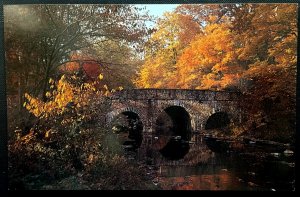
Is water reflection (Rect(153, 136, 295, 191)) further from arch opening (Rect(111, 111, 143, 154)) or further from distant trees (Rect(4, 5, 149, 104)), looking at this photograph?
distant trees (Rect(4, 5, 149, 104))

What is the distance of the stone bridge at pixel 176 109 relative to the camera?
6.21 m

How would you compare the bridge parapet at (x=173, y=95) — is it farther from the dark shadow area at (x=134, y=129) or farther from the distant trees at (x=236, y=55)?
the dark shadow area at (x=134, y=129)

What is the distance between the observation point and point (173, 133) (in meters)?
6.23

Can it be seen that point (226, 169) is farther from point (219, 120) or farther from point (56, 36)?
point (56, 36)

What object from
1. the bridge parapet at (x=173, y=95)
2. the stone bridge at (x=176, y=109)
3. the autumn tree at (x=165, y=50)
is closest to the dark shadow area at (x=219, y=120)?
the stone bridge at (x=176, y=109)

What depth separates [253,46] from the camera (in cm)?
609

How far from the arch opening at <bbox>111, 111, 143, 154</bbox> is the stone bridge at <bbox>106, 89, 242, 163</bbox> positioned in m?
0.02

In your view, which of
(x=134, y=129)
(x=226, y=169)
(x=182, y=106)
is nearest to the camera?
(x=226, y=169)

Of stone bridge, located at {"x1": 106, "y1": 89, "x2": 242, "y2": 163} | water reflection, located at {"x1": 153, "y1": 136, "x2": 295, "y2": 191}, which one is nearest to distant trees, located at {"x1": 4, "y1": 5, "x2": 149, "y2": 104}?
stone bridge, located at {"x1": 106, "y1": 89, "x2": 242, "y2": 163}

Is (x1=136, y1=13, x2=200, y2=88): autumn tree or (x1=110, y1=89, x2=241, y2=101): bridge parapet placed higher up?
(x1=136, y1=13, x2=200, y2=88): autumn tree

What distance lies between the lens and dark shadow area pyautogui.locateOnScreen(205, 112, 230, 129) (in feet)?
20.5

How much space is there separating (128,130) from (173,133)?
68 cm

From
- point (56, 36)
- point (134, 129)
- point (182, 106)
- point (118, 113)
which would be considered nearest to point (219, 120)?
point (182, 106)

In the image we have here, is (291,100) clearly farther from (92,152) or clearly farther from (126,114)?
(92,152)
